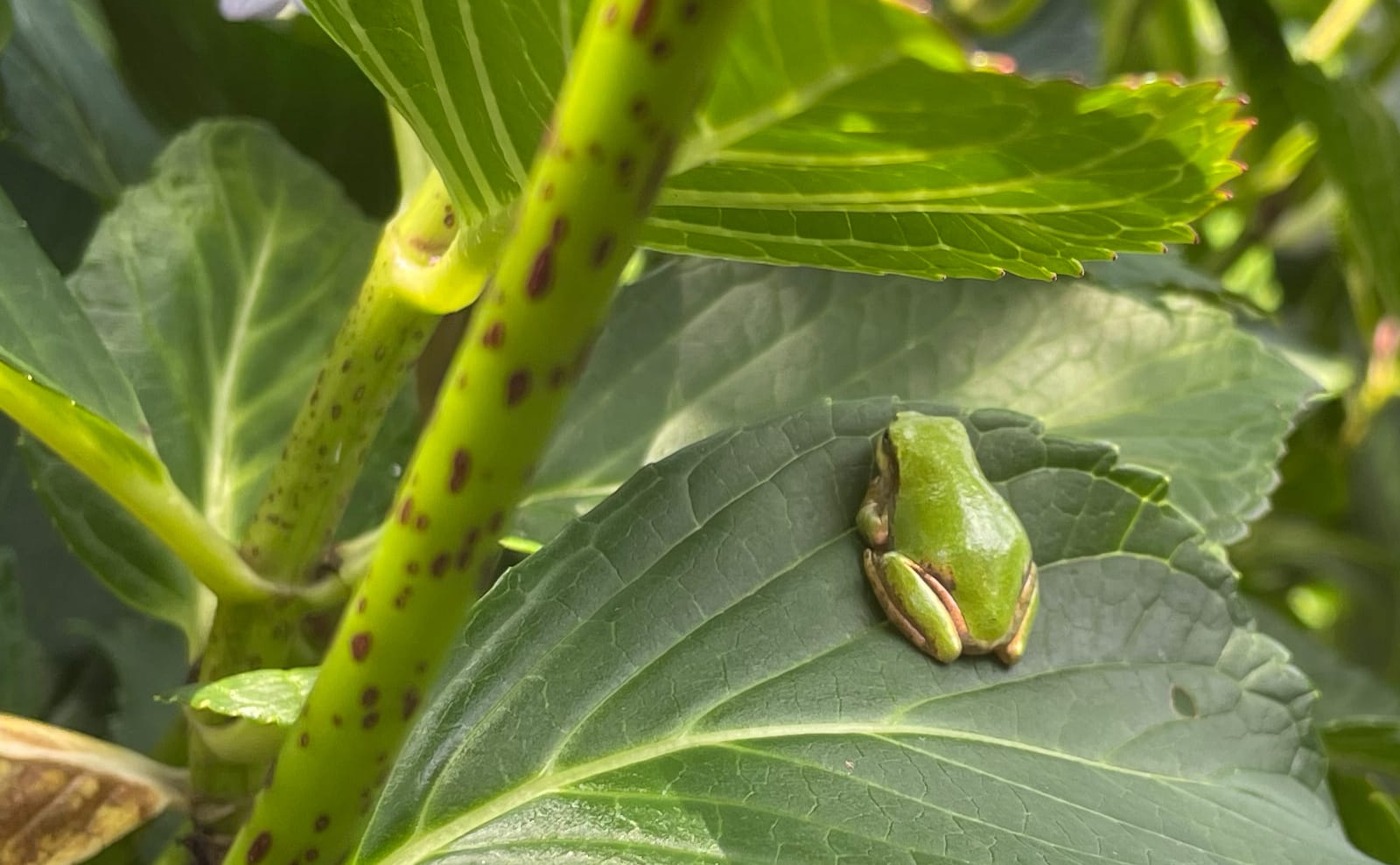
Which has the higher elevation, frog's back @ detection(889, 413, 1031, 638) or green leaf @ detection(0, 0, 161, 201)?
green leaf @ detection(0, 0, 161, 201)

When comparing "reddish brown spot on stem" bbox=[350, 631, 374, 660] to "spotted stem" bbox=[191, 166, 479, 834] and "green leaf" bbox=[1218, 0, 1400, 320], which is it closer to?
"spotted stem" bbox=[191, 166, 479, 834]

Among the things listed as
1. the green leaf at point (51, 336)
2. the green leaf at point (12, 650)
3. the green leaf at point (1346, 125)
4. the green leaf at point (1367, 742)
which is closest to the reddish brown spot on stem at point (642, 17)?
the green leaf at point (51, 336)

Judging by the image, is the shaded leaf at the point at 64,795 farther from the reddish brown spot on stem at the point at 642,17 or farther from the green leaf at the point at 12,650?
the reddish brown spot on stem at the point at 642,17

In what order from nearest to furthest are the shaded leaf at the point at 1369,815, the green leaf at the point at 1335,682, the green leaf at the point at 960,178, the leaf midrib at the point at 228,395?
the green leaf at the point at 960,178 → the leaf midrib at the point at 228,395 → the shaded leaf at the point at 1369,815 → the green leaf at the point at 1335,682

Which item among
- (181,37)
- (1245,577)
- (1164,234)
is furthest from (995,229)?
(1245,577)

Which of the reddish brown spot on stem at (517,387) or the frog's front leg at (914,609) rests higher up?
the reddish brown spot on stem at (517,387)

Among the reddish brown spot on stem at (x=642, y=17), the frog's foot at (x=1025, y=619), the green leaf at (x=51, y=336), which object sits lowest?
the frog's foot at (x=1025, y=619)

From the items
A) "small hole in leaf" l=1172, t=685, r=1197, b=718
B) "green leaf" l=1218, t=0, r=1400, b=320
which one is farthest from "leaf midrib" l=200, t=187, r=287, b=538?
"green leaf" l=1218, t=0, r=1400, b=320

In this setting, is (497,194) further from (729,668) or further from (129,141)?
(129,141)

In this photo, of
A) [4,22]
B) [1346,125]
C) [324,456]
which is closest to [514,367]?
[324,456]
